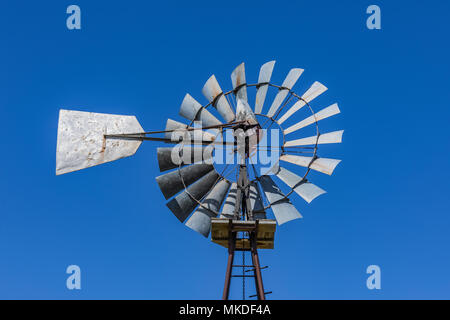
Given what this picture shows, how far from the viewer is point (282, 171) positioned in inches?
349

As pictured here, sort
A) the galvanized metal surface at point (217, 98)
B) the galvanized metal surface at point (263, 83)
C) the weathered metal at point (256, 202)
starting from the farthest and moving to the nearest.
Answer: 1. the galvanized metal surface at point (217, 98)
2. the galvanized metal surface at point (263, 83)
3. the weathered metal at point (256, 202)

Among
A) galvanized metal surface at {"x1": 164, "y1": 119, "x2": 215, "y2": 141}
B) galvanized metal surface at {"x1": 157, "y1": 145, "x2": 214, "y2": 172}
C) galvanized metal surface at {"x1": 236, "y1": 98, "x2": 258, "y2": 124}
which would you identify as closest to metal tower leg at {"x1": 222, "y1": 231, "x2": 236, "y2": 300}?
galvanized metal surface at {"x1": 157, "y1": 145, "x2": 214, "y2": 172}

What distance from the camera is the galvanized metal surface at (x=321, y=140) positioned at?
8.45m

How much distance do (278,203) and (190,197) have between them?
1472 millimetres

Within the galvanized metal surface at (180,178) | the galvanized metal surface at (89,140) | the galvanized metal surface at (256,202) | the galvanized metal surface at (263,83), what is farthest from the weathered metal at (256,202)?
the galvanized metal surface at (89,140)

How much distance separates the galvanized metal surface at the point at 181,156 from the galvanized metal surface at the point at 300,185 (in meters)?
1.28

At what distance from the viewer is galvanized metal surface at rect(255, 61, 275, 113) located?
9.20m

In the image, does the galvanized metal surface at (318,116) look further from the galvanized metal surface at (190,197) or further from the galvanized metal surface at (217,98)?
the galvanized metal surface at (190,197)
